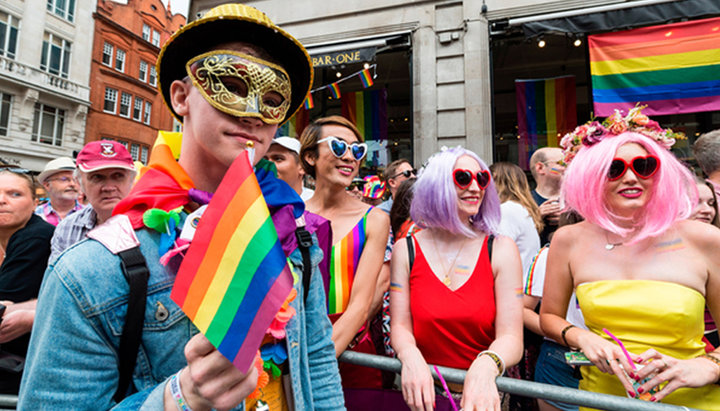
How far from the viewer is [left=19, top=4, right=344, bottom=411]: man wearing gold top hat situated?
2.66 feet

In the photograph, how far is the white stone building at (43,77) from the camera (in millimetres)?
19828

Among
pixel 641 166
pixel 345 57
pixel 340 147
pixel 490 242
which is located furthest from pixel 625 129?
pixel 345 57

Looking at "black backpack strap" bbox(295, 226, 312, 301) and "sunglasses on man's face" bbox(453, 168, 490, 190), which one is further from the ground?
"sunglasses on man's face" bbox(453, 168, 490, 190)

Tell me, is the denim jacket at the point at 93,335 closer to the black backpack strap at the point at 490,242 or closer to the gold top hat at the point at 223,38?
the gold top hat at the point at 223,38

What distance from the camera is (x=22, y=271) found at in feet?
8.24

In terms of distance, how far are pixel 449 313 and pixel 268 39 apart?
167 cm

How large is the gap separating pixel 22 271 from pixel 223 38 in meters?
2.54

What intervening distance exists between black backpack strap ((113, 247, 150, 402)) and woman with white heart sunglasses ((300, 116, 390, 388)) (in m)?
1.28

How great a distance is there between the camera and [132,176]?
332 cm

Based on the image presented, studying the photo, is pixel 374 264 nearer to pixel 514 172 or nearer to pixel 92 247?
pixel 92 247

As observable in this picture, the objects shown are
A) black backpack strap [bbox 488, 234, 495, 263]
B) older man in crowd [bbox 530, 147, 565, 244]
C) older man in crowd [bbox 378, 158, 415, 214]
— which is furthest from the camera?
older man in crowd [bbox 378, 158, 415, 214]

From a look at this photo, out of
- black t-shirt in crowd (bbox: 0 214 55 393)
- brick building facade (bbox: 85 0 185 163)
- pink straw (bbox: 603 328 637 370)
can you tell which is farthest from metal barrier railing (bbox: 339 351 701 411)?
brick building facade (bbox: 85 0 185 163)

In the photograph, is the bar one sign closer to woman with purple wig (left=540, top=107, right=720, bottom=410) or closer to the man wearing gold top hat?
woman with purple wig (left=540, top=107, right=720, bottom=410)

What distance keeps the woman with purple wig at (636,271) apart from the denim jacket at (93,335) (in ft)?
6.07
